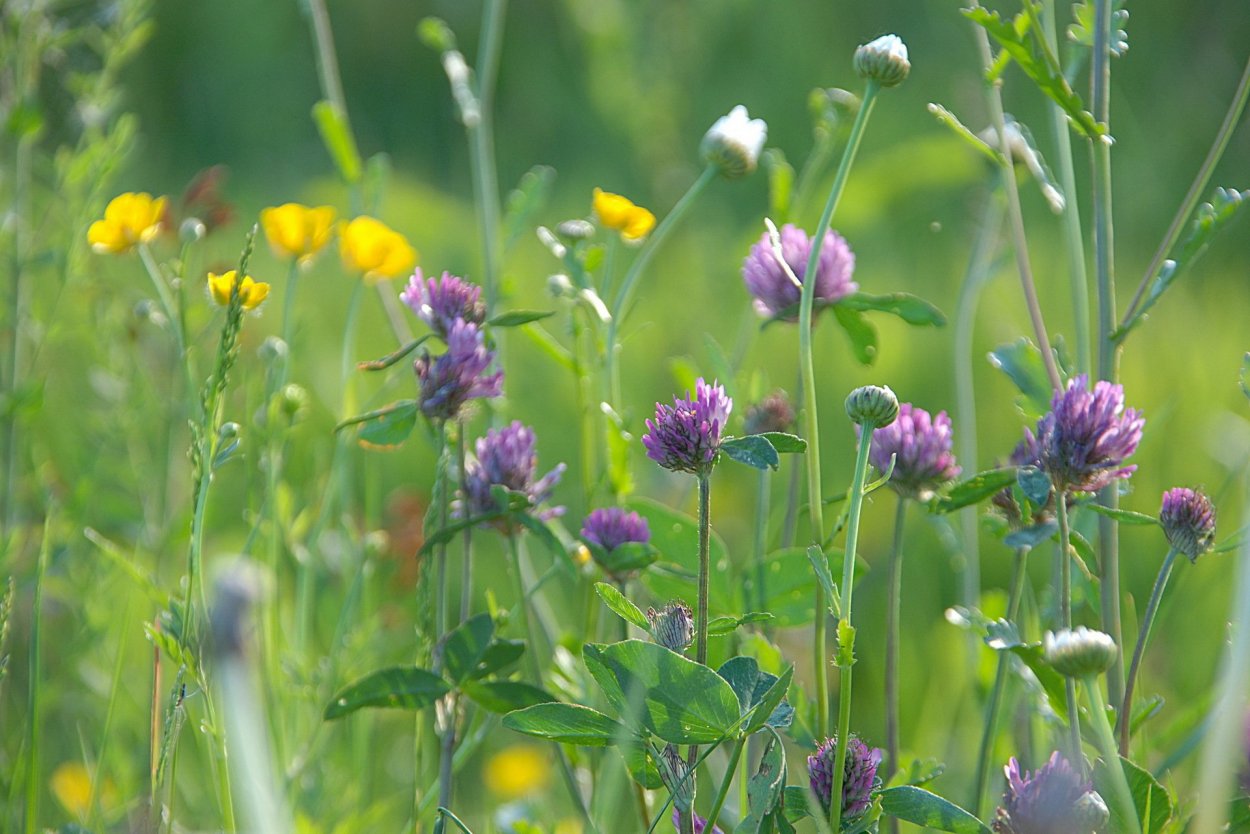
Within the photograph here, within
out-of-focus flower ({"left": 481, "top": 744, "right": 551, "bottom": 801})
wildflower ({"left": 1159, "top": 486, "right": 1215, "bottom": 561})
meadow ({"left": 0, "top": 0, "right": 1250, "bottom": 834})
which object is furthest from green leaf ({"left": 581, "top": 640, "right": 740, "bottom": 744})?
out-of-focus flower ({"left": 481, "top": 744, "right": 551, "bottom": 801})

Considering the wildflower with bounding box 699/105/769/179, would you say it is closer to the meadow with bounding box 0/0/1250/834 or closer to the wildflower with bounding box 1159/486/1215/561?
the meadow with bounding box 0/0/1250/834

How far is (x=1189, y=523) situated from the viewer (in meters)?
0.52

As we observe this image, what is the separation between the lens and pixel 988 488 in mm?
532

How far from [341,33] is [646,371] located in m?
2.07

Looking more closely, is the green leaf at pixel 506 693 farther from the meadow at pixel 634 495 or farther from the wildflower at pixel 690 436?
the wildflower at pixel 690 436

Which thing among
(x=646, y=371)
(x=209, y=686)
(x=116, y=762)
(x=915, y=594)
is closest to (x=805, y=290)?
(x=209, y=686)

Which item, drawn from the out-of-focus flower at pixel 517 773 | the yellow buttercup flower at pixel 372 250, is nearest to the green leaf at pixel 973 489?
the yellow buttercup flower at pixel 372 250

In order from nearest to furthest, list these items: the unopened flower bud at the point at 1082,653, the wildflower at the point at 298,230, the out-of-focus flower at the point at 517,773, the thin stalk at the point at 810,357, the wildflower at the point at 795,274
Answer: the unopened flower bud at the point at 1082,653 < the thin stalk at the point at 810,357 < the wildflower at the point at 795,274 < the wildflower at the point at 298,230 < the out-of-focus flower at the point at 517,773

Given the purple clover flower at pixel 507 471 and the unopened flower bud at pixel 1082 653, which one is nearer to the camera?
the unopened flower bud at pixel 1082 653

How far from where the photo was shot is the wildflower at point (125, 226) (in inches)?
28.5

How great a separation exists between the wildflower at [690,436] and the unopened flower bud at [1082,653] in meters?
0.14

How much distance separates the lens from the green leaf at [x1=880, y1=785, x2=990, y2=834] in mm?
457

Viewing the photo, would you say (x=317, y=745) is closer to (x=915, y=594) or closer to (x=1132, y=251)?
(x=915, y=594)

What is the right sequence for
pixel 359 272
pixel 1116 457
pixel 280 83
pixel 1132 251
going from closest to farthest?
pixel 1116 457, pixel 359 272, pixel 1132 251, pixel 280 83
